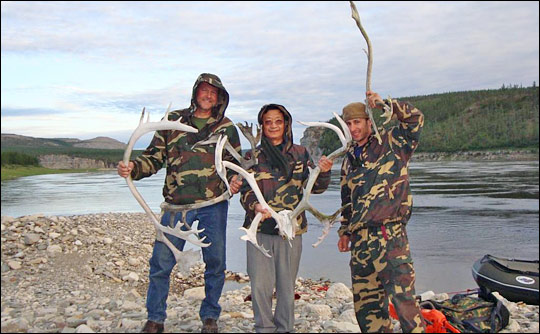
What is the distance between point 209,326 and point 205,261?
64 centimetres

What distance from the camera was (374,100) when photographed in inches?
166

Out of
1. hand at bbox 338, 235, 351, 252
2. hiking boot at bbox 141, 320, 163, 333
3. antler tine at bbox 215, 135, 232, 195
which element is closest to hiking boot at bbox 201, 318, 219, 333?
hiking boot at bbox 141, 320, 163, 333

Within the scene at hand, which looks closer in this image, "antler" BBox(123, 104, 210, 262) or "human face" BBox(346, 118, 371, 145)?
"human face" BBox(346, 118, 371, 145)

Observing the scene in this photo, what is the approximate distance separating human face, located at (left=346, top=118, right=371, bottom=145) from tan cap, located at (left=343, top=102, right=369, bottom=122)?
0.11 ft

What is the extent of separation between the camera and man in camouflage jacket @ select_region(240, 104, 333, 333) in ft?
13.8

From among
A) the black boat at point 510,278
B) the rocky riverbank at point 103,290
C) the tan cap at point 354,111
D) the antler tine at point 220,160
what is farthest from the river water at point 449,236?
the tan cap at point 354,111

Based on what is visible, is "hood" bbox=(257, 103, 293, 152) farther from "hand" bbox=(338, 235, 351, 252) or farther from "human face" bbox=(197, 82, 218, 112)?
"hand" bbox=(338, 235, 351, 252)

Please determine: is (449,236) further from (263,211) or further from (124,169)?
(124,169)

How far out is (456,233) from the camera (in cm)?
1568

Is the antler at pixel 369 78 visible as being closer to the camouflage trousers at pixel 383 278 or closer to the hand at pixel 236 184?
the camouflage trousers at pixel 383 278

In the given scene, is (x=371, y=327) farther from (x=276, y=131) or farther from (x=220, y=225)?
(x=276, y=131)

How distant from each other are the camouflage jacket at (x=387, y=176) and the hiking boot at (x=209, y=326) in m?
1.63

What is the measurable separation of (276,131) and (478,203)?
20723 mm

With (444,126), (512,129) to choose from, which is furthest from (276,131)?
(444,126)
